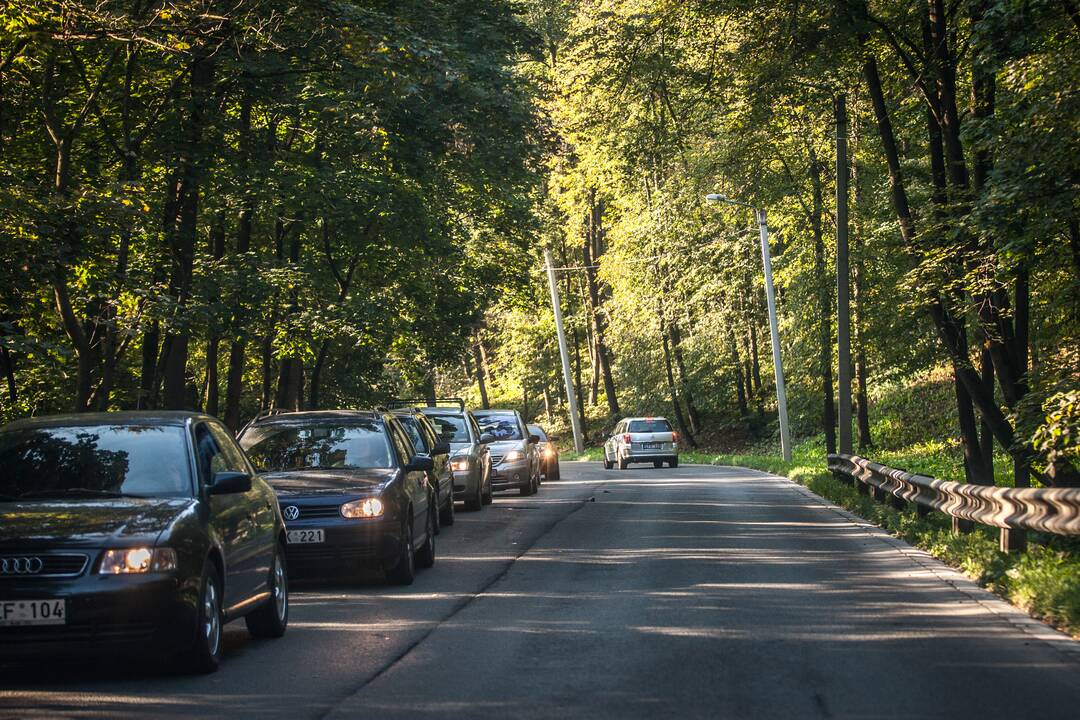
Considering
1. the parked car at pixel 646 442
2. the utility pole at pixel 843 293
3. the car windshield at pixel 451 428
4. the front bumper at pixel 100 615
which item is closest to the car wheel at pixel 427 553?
the front bumper at pixel 100 615

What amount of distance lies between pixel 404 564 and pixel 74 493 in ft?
15.7

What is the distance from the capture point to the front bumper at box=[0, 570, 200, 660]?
736cm

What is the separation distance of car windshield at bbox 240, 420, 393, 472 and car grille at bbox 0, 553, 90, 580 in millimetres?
5750

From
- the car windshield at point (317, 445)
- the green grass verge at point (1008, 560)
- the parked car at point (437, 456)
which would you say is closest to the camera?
the green grass verge at point (1008, 560)

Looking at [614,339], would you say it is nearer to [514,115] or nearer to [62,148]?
[514,115]

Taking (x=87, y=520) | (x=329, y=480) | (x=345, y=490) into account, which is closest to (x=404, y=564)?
(x=345, y=490)

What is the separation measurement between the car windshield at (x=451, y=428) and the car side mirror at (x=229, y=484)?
46.5 ft

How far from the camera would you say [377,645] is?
899 centimetres

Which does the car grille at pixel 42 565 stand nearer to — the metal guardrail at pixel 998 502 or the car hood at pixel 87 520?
the car hood at pixel 87 520

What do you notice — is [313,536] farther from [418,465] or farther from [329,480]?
[418,465]

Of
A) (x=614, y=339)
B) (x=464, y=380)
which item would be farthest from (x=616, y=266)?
(x=464, y=380)

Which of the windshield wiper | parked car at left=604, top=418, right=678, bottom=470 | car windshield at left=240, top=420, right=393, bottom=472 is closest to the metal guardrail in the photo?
car windshield at left=240, top=420, right=393, bottom=472

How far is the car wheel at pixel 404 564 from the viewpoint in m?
12.5

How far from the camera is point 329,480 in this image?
1277cm
